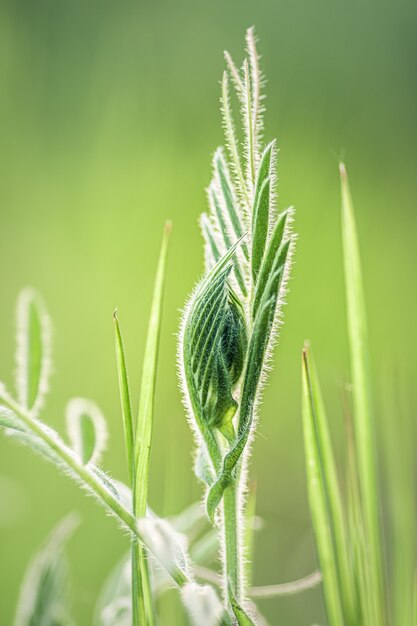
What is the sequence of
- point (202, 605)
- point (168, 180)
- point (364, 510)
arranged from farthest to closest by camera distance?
point (168, 180) < point (364, 510) < point (202, 605)

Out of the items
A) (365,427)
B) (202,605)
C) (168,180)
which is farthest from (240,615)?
(168,180)

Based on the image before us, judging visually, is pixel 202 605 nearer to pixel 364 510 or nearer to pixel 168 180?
pixel 364 510

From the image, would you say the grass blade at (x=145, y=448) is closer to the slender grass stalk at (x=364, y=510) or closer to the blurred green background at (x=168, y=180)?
the slender grass stalk at (x=364, y=510)

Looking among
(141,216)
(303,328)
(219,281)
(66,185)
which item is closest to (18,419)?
(219,281)

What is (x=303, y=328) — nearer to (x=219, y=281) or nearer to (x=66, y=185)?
(x=66, y=185)

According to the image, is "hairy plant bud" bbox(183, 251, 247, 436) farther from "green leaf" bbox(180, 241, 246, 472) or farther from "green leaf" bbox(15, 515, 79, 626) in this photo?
"green leaf" bbox(15, 515, 79, 626)
